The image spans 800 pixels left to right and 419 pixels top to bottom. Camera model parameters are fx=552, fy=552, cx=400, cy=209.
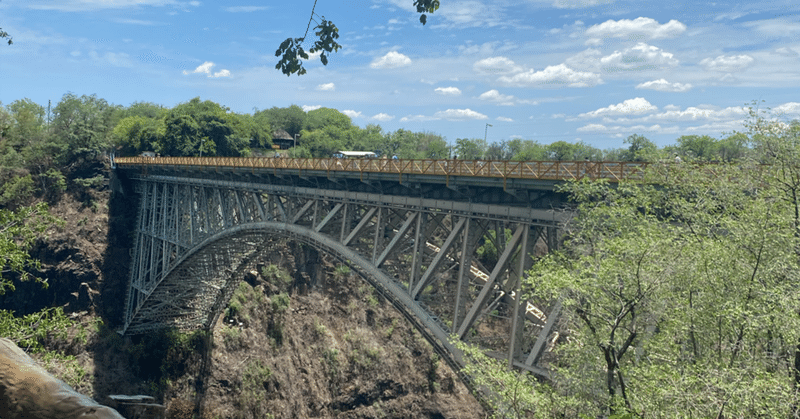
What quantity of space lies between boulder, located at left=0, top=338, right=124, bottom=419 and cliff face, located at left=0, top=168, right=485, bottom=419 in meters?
39.8

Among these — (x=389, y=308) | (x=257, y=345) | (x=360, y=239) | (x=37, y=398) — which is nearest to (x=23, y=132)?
(x=257, y=345)

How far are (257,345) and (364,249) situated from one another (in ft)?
89.2

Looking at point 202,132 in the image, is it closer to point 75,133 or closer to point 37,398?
point 75,133

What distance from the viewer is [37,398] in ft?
14.6

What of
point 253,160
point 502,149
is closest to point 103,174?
point 253,160

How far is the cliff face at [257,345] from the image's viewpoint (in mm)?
44312

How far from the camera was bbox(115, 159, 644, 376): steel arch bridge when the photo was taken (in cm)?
1900

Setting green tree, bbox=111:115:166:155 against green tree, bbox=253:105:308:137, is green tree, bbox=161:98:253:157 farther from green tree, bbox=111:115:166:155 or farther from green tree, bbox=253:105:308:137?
green tree, bbox=253:105:308:137

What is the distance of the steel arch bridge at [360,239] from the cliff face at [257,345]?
2.44 m

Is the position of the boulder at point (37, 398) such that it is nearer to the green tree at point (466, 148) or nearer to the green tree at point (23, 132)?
the green tree at point (23, 132)

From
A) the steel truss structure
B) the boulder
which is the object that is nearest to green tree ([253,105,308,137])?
the steel truss structure

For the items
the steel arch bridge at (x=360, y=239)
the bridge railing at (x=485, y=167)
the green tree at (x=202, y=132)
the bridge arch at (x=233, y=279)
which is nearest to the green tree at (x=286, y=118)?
the green tree at (x=202, y=132)

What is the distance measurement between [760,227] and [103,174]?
5289 centimetres

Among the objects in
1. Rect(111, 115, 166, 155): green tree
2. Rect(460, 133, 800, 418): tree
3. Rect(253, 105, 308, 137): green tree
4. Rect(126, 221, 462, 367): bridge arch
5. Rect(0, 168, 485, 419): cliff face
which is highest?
Rect(253, 105, 308, 137): green tree
